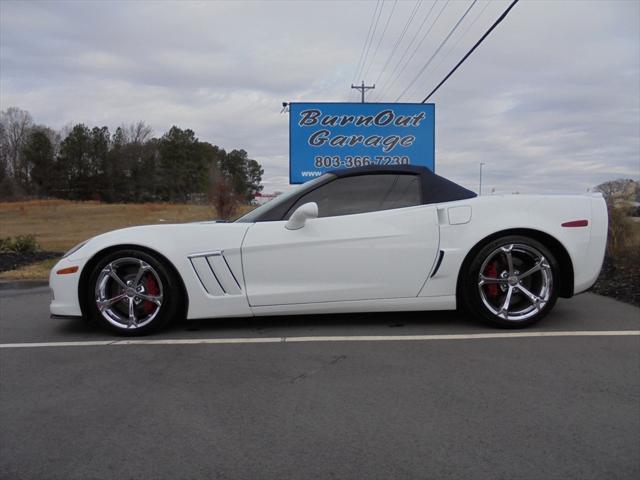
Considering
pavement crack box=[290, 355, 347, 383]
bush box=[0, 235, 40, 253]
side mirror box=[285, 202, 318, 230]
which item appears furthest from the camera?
bush box=[0, 235, 40, 253]

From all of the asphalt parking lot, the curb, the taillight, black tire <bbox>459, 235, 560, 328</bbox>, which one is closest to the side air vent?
the asphalt parking lot

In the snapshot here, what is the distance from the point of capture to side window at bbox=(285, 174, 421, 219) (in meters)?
4.37

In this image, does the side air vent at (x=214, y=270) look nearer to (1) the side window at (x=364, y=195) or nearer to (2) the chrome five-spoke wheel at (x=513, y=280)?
(1) the side window at (x=364, y=195)

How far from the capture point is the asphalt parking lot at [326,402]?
2.33 metres

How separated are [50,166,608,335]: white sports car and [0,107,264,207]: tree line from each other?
78.6 meters

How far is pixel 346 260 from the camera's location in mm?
4199

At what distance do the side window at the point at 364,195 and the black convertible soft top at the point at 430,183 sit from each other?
0.04 metres

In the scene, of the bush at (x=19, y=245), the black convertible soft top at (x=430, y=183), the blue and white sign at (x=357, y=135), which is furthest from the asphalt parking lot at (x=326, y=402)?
the blue and white sign at (x=357, y=135)

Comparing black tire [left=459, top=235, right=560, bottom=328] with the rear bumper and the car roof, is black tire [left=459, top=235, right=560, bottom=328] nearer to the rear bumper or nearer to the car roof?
the rear bumper

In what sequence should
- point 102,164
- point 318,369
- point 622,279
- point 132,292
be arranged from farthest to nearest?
point 102,164 < point 622,279 < point 132,292 < point 318,369

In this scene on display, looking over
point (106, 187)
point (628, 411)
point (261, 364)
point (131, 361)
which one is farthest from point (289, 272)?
point (106, 187)

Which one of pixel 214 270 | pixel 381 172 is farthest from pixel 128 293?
pixel 381 172

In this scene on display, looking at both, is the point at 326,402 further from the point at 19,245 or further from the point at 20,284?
A: the point at 19,245

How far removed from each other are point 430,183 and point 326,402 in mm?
2233
